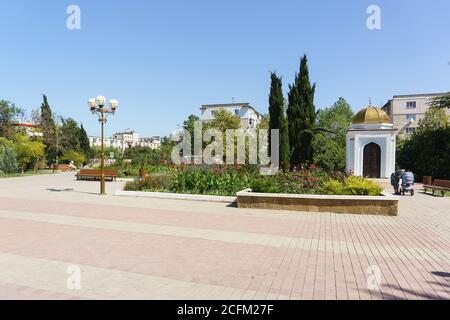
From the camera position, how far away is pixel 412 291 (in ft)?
14.5

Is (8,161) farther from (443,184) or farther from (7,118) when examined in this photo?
(443,184)

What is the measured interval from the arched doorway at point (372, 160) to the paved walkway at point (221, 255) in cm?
1587

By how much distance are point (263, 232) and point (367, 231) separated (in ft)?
8.72

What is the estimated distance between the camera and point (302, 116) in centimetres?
2772

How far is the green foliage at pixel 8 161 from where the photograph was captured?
32.5 meters

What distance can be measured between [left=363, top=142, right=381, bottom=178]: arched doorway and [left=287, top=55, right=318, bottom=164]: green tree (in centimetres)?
422

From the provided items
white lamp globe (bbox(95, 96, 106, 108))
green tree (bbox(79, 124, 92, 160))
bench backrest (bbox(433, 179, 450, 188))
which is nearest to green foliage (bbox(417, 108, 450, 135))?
bench backrest (bbox(433, 179, 450, 188))

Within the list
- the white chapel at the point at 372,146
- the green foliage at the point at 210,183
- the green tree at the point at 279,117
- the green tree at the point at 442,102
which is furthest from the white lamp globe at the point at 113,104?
the green tree at the point at 442,102

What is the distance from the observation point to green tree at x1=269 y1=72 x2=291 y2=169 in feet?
84.5

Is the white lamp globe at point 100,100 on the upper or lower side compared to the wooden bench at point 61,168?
upper

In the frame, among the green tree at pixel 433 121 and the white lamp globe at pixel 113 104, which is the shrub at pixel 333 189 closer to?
the white lamp globe at pixel 113 104
